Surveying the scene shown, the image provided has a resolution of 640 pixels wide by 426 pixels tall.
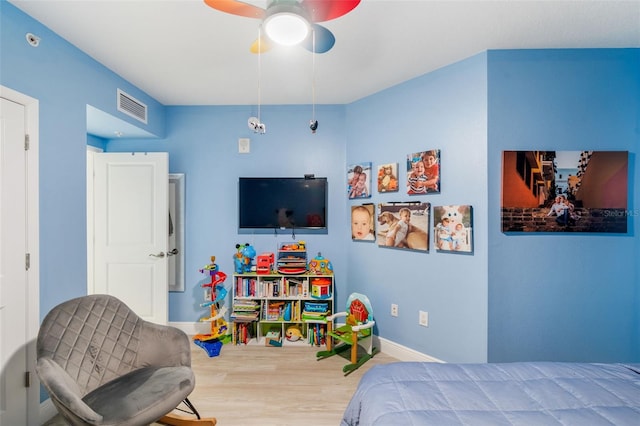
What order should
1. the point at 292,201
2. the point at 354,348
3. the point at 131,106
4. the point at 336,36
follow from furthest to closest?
the point at 292,201 < the point at 131,106 < the point at 354,348 < the point at 336,36

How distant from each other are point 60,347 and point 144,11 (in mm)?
2046

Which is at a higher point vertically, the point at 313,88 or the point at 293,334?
the point at 313,88

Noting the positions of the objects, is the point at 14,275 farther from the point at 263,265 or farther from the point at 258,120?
the point at 258,120

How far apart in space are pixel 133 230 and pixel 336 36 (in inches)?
109

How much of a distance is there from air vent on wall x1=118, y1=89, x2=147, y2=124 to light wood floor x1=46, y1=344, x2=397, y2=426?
95.4 inches

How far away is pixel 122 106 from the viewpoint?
259 centimetres

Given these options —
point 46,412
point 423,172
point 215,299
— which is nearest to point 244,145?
point 215,299

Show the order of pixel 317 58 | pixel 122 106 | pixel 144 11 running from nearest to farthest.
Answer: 1. pixel 144 11
2. pixel 317 58
3. pixel 122 106

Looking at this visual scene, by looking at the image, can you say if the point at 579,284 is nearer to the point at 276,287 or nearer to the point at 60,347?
the point at 276,287

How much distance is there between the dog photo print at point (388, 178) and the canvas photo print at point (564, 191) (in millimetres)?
889

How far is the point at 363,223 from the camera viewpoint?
3021 millimetres

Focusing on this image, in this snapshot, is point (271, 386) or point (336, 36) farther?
point (271, 386)

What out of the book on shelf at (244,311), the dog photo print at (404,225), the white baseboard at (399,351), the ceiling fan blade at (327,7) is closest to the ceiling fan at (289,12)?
the ceiling fan blade at (327,7)

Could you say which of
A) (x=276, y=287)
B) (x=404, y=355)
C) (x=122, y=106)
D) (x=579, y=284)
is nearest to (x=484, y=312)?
(x=579, y=284)
